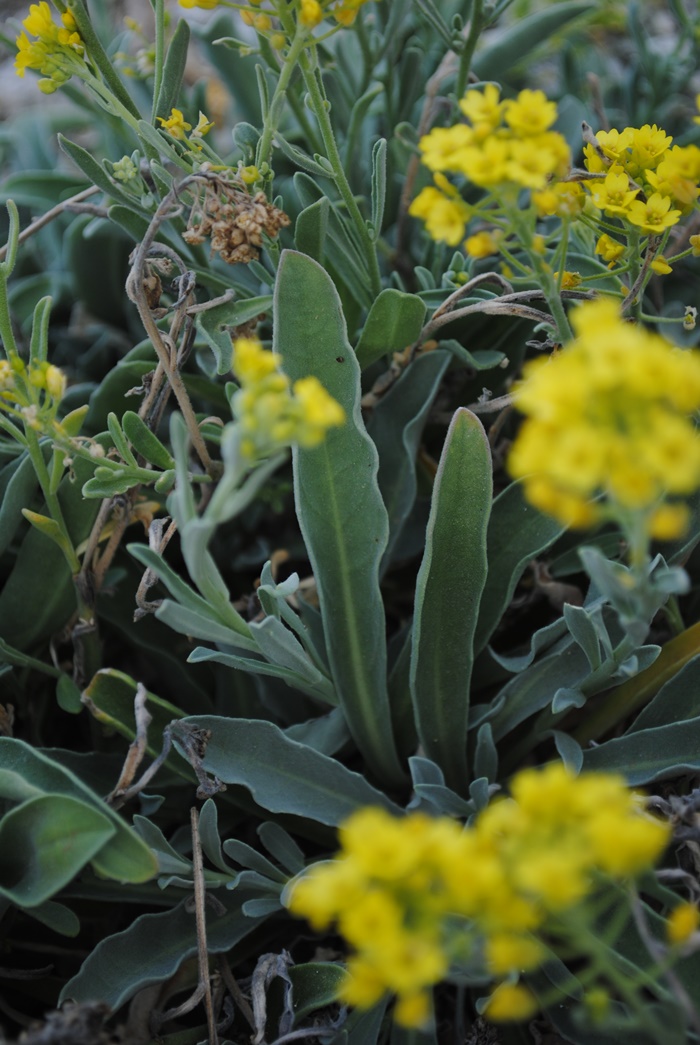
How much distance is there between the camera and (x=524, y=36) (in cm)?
166

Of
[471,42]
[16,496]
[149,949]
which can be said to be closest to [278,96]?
[471,42]

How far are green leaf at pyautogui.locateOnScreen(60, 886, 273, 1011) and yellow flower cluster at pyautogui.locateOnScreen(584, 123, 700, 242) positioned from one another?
878 millimetres

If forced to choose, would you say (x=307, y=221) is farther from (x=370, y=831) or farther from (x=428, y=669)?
(x=370, y=831)

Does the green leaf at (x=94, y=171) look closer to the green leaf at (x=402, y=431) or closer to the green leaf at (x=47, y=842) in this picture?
the green leaf at (x=402, y=431)

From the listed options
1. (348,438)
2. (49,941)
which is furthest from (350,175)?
(49,941)

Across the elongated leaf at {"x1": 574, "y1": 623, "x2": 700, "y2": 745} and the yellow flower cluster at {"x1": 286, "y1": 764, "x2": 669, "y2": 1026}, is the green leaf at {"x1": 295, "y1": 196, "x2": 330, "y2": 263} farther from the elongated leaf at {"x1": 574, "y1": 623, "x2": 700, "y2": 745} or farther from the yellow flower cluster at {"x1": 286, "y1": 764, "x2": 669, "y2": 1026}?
the yellow flower cluster at {"x1": 286, "y1": 764, "x2": 669, "y2": 1026}

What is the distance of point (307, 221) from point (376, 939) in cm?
84

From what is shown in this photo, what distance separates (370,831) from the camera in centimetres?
56

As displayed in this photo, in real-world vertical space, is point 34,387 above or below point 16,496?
above

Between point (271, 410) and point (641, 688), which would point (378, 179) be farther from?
point (641, 688)

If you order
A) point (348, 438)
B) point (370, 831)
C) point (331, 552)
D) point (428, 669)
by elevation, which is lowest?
point (428, 669)

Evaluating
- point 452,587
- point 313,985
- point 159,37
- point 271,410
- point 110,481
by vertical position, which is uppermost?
point 159,37

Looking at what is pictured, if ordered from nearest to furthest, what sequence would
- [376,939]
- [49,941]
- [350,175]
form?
[376,939] < [49,941] < [350,175]

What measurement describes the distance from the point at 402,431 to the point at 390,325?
0.53 feet
